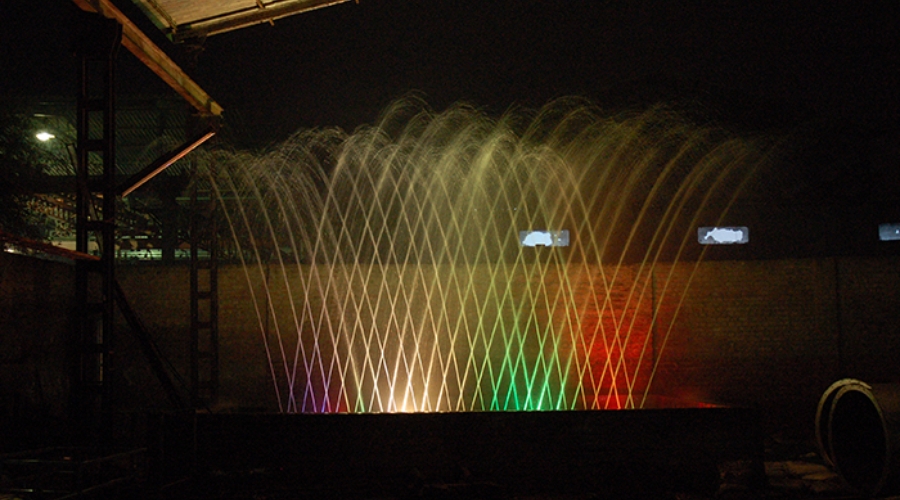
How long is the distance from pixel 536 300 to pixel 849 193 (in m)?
13.8

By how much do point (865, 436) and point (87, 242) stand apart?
8.95 m

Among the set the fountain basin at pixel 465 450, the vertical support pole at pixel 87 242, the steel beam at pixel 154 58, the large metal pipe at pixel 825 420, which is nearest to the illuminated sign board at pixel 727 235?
the large metal pipe at pixel 825 420

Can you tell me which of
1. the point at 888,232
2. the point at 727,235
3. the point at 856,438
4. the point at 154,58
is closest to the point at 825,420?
the point at 856,438

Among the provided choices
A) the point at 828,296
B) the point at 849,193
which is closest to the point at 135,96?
the point at 828,296

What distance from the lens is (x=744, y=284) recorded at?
11984mm

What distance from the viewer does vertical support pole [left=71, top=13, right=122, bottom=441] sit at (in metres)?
7.27

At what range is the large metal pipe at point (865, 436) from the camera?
729cm

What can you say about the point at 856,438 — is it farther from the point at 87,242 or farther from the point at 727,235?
the point at 727,235

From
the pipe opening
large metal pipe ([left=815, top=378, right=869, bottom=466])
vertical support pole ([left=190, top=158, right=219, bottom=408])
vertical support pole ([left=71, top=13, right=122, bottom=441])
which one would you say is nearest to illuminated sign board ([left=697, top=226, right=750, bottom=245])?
the pipe opening

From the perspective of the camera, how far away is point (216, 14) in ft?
31.8

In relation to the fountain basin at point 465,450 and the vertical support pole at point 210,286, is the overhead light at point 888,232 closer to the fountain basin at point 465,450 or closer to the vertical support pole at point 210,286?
the fountain basin at point 465,450

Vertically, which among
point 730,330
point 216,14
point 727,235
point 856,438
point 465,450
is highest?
point 216,14

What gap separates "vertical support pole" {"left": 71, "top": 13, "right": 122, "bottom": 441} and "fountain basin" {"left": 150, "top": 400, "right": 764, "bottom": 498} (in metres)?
0.67

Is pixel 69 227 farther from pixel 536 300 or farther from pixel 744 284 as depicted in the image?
pixel 744 284
